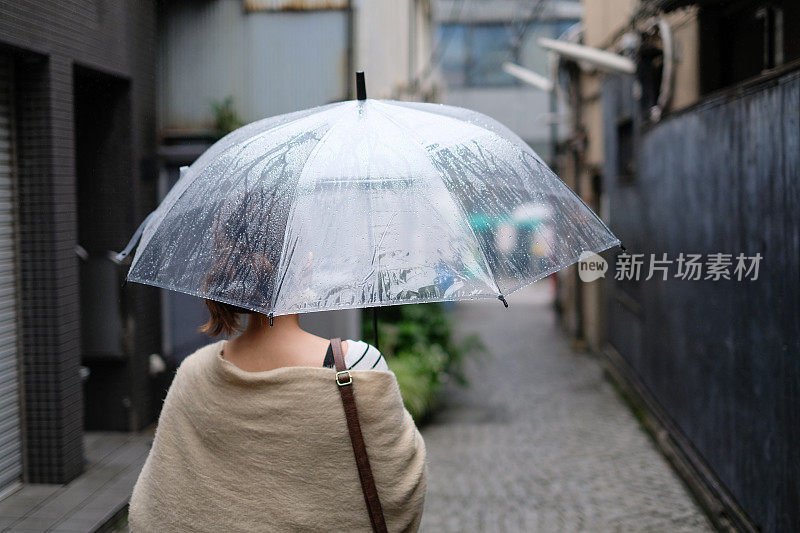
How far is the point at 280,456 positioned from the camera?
7.39 feet

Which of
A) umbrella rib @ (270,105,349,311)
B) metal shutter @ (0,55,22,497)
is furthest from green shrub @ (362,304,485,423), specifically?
umbrella rib @ (270,105,349,311)

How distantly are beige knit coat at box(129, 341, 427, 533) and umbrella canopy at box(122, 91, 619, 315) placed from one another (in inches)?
9.1

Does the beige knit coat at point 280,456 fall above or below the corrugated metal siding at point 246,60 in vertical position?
below

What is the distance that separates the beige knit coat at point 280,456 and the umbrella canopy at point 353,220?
0.76 feet

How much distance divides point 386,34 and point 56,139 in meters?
7.35

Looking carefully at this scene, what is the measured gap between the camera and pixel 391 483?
2.27m

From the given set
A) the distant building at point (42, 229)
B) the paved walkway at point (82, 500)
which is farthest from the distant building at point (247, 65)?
the paved walkway at point (82, 500)

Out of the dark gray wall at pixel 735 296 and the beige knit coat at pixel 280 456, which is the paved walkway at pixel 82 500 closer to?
the beige knit coat at pixel 280 456

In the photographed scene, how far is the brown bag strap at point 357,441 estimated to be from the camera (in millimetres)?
2201

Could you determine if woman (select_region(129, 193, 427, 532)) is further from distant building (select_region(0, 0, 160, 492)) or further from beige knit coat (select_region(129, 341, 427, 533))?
distant building (select_region(0, 0, 160, 492))

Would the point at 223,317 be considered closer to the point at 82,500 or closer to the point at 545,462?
the point at 82,500

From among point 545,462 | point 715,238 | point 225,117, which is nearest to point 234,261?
point 715,238

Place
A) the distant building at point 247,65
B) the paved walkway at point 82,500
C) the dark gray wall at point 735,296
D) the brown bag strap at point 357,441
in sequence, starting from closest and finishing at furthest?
the brown bag strap at point 357,441
the dark gray wall at point 735,296
the paved walkway at point 82,500
the distant building at point 247,65

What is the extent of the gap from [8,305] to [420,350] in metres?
4.65
